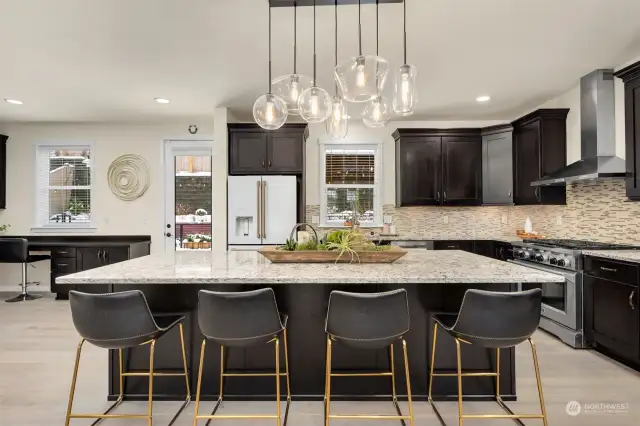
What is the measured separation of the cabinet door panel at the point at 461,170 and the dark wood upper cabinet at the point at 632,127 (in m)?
2.06

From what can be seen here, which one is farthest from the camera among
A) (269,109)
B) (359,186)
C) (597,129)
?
(359,186)

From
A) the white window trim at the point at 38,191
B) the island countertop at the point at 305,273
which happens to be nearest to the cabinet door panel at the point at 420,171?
the island countertop at the point at 305,273

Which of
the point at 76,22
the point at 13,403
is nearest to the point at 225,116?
the point at 76,22

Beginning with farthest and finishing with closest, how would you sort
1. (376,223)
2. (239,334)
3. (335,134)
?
(376,223) < (335,134) < (239,334)

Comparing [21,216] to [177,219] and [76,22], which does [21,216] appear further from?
[76,22]

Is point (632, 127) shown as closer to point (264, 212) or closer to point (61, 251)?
point (264, 212)

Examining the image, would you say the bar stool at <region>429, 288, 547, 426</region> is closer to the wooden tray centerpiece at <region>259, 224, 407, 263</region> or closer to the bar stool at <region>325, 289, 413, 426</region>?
A: the bar stool at <region>325, 289, 413, 426</region>

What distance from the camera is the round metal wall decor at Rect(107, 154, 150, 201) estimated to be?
231 inches

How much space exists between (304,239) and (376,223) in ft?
10.1

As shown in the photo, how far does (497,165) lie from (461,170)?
1.52 ft

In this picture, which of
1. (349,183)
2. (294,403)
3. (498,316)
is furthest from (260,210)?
(498,316)

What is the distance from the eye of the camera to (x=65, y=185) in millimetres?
5949

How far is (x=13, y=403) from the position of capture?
2467 mm

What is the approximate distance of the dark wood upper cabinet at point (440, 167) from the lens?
17.5 feet
